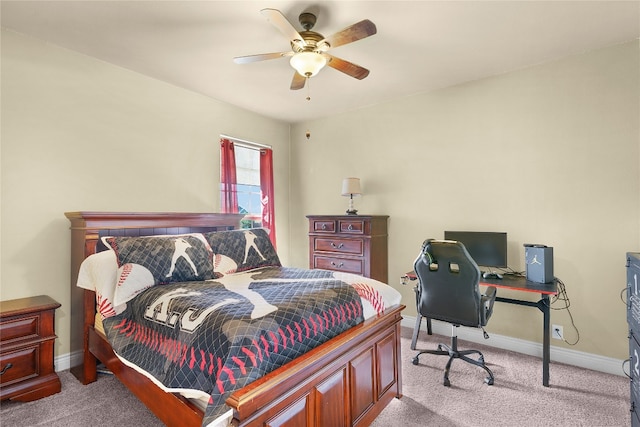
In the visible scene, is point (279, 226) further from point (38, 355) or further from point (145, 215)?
point (38, 355)

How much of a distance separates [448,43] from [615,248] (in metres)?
2.19

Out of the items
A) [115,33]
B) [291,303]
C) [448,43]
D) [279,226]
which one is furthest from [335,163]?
[291,303]

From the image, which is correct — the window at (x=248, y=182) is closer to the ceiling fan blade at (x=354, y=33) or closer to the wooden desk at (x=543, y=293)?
the ceiling fan blade at (x=354, y=33)

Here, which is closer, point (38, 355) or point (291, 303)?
point (291, 303)

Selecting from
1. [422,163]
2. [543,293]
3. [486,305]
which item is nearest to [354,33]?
[422,163]

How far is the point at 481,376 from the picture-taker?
2545mm

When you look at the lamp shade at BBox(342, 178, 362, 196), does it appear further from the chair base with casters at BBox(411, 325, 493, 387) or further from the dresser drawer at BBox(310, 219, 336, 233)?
the chair base with casters at BBox(411, 325, 493, 387)

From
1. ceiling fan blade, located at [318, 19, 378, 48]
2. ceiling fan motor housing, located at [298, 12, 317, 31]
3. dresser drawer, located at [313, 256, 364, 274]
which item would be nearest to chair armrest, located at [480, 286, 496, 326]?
dresser drawer, located at [313, 256, 364, 274]

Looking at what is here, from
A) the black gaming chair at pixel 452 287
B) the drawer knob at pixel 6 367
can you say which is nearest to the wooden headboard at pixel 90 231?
the drawer knob at pixel 6 367

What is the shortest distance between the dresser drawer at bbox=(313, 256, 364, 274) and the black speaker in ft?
5.32

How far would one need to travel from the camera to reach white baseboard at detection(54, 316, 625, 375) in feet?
8.61

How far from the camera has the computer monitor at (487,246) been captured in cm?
305

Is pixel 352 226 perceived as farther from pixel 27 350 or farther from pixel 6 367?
pixel 6 367

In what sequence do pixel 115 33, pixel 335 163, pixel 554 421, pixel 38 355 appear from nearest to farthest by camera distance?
pixel 554 421 < pixel 38 355 < pixel 115 33 < pixel 335 163
